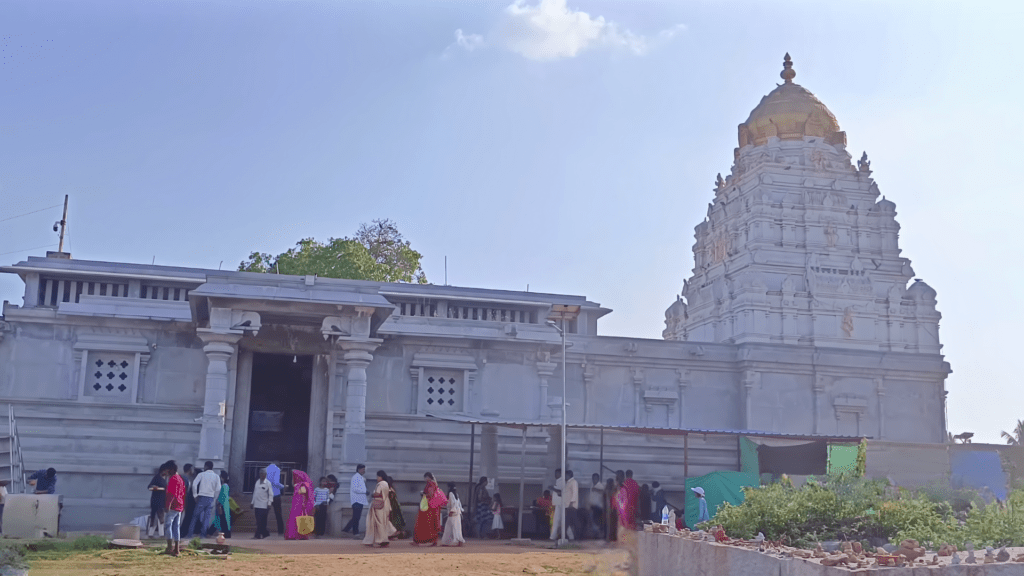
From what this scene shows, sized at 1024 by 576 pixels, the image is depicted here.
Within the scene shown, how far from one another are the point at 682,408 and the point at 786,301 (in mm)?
15135

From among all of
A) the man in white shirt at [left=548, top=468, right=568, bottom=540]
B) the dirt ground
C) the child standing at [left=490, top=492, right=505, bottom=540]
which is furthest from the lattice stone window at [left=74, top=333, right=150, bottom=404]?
the man in white shirt at [left=548, top=468, right=568, bottom=540]

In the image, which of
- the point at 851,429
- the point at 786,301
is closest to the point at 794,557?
the point at 851,429

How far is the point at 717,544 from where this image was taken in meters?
11.4

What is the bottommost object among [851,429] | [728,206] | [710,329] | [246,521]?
[246,521]

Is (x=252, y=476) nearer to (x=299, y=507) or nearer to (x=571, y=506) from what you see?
(x=299, y=507)

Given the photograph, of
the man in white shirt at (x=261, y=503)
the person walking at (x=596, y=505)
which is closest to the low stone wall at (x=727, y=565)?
the man in white shirt at (x=261, y=503)

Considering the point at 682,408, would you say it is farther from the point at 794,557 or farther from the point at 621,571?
the point at 794,557

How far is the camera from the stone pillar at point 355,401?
74.9ft

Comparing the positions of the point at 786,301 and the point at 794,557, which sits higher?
the point at 786,301

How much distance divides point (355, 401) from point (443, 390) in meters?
5.83

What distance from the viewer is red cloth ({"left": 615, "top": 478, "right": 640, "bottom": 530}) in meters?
23.0

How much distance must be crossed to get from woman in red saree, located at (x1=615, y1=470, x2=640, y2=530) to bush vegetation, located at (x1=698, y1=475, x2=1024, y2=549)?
31.0 ft

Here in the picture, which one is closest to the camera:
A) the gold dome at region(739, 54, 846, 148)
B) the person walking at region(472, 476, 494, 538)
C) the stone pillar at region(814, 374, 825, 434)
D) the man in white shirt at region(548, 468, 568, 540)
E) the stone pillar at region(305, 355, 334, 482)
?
the man in white shirt at region(548, 468, 568, 540)

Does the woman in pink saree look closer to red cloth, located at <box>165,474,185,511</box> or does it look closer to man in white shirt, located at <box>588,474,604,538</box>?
red cloth, located at <box>165,474,185,511</box>
